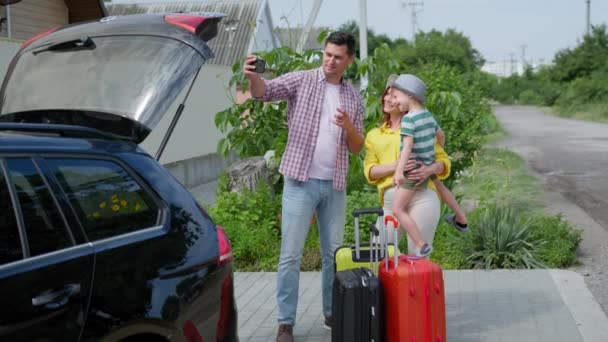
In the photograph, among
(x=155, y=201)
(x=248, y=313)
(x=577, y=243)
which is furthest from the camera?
(x=577, y=243)

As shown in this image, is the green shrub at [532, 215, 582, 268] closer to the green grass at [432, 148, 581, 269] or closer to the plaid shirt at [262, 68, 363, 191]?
the green grass at [432, 148, 581, 269]

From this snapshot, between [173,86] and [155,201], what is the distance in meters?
1.13

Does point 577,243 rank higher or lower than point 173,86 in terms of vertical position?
lower

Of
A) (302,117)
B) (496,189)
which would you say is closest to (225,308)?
(302,117)

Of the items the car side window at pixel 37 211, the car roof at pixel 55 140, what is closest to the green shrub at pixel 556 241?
the car roof at pixel 55 140

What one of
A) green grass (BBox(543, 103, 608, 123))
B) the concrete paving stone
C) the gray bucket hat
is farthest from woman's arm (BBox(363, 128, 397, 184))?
green grass (BBox(543, 103, 608, 123))

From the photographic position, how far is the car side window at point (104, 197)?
338cm

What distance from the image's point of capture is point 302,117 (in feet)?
18.0

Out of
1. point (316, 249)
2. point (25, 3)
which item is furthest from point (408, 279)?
point (25, 3)

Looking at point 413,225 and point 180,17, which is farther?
point 413,225

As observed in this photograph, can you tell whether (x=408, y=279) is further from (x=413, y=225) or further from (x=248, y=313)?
(x=248, y=313)

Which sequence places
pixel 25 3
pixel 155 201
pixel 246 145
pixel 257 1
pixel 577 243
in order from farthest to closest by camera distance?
pixel 257 1, pixel 25 3, pixel 246 145, pixel 577 243, pixel 155 201

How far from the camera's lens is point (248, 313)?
685cm

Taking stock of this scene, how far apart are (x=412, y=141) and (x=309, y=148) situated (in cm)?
→ 67
